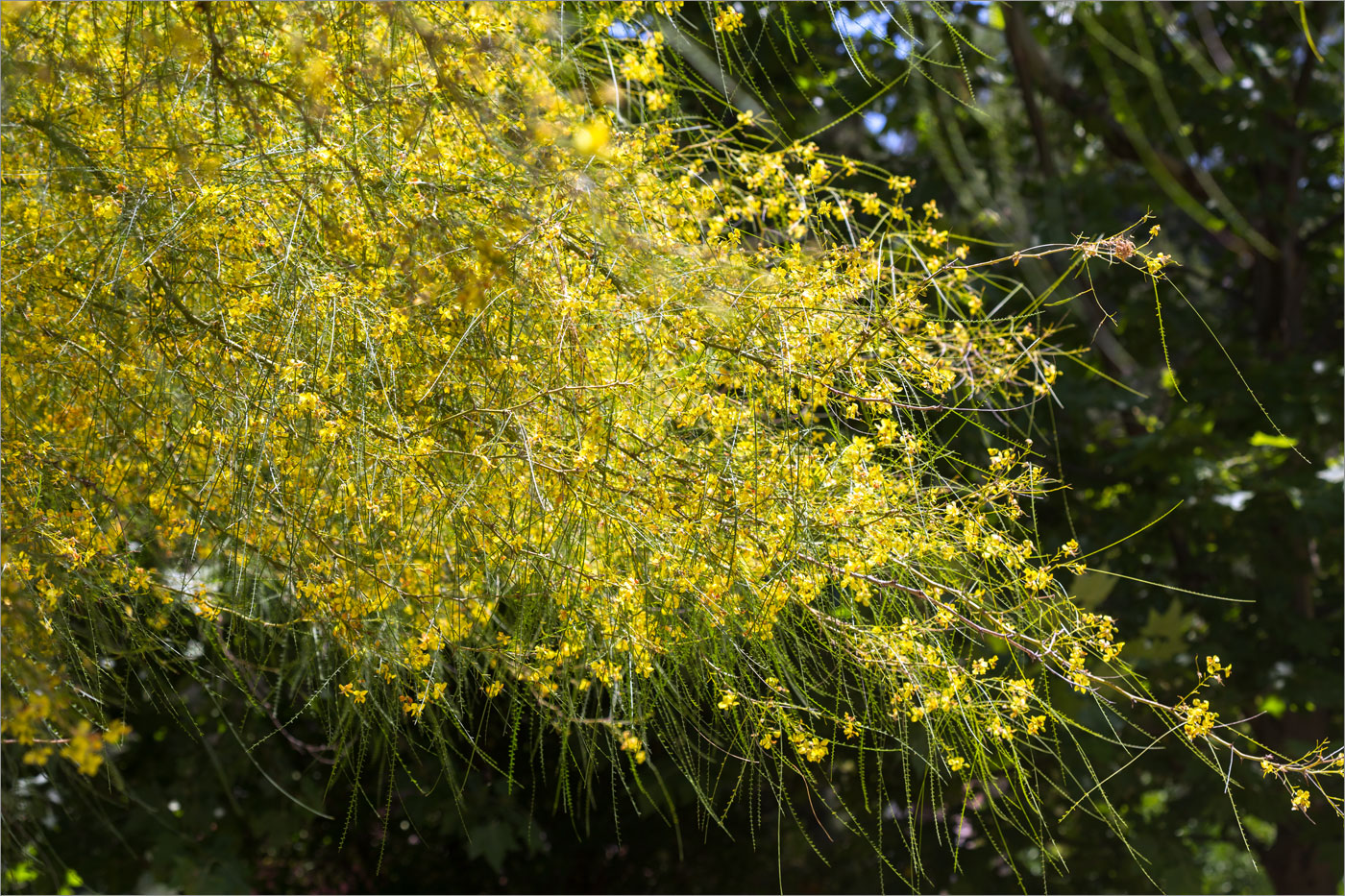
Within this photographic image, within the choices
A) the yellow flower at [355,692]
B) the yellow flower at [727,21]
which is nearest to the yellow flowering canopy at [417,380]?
the yellow flower at [355,692]

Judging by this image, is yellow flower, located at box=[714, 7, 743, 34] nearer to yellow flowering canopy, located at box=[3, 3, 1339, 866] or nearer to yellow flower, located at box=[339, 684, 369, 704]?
yellow flowering canopy, located at box=[3, 3, 1339, 866]

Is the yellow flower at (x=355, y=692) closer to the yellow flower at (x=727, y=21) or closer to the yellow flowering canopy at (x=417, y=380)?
the yellow flowering canopy at (x=417, y=380)

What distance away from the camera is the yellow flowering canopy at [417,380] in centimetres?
95

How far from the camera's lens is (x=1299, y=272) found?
2590mm

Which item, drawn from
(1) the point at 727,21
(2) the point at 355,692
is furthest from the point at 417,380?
(1) the point at 727,21

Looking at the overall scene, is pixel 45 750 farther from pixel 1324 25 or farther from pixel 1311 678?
pixel 1324 25

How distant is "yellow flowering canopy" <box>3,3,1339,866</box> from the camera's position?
3.10 feet

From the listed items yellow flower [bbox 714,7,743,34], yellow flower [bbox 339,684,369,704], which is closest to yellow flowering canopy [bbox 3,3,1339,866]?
yellow flower [bbox 339,684,369,704]

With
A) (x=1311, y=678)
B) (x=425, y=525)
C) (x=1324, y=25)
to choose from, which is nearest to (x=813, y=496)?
(x=425, y=525)

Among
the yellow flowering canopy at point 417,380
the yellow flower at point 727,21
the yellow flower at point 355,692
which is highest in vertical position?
the yellow flower at point 727,21

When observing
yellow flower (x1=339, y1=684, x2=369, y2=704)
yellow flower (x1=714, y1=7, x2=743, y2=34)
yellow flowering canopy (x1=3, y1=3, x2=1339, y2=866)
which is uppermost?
yellow flower (x1=714, y1=7, x2=743, y2=34)

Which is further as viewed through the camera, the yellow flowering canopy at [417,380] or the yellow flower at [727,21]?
the yellow flower at [727,21]

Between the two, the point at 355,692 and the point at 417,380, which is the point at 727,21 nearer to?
the point at 417,380

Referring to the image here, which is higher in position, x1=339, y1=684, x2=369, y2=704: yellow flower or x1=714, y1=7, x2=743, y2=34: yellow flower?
x1=714, y1=7, x2=743, y2=34: yellow flower
